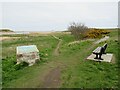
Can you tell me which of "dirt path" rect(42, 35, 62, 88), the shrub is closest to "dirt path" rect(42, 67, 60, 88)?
"dirt path" rect(42, 35, 62, 88)

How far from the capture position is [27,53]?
12.1 m

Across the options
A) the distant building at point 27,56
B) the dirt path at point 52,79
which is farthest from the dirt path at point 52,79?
the distant building at point 27,56

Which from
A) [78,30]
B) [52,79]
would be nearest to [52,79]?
[52,79]

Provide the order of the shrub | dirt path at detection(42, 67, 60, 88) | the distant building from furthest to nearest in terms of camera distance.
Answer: the shrub < the distant building < dirt path at detection(42, 67, 60, 88)

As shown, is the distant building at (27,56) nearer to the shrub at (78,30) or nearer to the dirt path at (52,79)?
the dirt path at (52,79)

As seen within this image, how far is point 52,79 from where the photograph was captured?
9281 mm

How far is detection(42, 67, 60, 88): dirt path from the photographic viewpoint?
8.51m

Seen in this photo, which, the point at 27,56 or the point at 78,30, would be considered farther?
the point at 78,30

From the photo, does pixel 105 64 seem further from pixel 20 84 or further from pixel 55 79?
pixel 20 84

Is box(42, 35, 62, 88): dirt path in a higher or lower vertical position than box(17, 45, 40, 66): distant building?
lower

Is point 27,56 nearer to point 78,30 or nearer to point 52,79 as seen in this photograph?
point 52,79

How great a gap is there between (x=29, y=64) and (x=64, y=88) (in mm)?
4378

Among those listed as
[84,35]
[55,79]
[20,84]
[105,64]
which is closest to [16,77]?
[20,84]

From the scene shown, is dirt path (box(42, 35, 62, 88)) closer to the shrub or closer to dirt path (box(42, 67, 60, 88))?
dirt path (box(42, 67, 60, 88))
